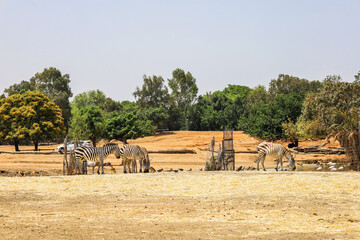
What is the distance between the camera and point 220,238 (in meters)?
10.3

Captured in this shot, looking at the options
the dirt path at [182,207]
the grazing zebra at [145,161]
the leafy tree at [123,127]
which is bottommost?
the dirt path at [182,207]

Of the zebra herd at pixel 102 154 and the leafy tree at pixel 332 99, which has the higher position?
the leafy tree at pixel 332 99

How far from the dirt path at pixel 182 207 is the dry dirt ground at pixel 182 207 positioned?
0.07ft

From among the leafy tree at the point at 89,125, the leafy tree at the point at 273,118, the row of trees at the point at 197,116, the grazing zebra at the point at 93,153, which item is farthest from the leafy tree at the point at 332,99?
the leafy tree at the point at 89,125

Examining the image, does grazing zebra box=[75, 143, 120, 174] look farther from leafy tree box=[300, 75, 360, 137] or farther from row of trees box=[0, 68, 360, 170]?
leafy tree box=[300, 75, 360, 137]

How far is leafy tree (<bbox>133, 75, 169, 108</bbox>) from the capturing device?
100 meters

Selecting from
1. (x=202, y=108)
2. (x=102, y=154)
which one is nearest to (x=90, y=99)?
(x=202, y=108)

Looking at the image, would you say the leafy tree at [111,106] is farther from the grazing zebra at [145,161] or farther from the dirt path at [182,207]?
the dirt path at [182,207]

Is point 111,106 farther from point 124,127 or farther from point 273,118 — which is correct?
point 273,118

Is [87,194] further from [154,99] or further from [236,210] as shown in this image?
[154,99]

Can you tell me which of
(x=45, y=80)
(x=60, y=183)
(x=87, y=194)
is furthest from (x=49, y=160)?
(x=45, y=80)

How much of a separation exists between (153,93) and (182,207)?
86.8 metres

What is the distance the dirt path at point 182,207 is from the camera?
10.9 metres

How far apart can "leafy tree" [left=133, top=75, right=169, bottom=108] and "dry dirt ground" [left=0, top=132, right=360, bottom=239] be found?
78034mm
